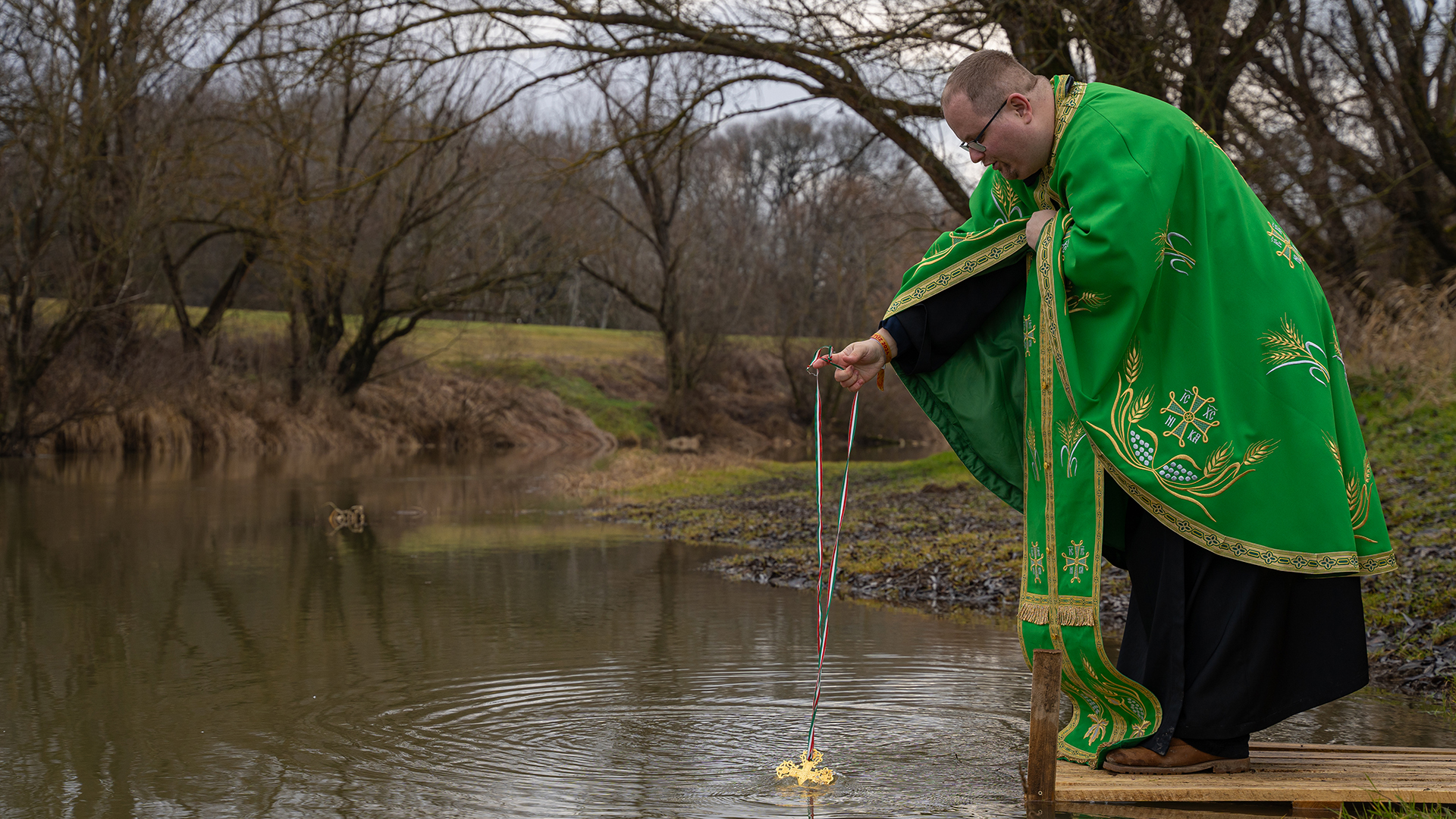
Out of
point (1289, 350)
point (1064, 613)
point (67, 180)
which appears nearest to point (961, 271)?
point (1289, 350)

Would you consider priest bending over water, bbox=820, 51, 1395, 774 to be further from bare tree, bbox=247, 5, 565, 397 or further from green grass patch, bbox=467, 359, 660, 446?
green grass patch, bbox=467, 359, 660, 446

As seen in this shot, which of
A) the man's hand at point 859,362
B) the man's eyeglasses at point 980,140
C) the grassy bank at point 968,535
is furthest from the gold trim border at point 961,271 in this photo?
the grassy bank at point 968,535

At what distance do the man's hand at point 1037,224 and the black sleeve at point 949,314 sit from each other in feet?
0.78

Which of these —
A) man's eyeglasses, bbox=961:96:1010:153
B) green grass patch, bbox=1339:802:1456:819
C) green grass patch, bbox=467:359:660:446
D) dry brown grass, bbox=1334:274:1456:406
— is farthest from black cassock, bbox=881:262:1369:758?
green grass patch, bbox=467:359:660:446

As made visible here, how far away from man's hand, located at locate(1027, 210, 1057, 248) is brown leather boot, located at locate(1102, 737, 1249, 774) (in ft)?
4.91

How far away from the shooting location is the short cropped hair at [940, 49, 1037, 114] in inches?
139

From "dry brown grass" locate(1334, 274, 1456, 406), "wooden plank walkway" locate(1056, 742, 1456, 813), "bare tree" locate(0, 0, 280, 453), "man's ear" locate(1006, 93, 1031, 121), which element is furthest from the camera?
"bare tree" locate(0, 0, 280, 453)

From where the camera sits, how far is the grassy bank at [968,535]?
5.85 m

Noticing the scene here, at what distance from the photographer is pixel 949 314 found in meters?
3.92

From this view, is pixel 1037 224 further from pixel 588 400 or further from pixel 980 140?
pixel 588 400

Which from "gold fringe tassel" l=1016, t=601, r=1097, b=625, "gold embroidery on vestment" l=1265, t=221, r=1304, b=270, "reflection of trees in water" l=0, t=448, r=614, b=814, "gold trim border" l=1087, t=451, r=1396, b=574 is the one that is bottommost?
"reflection of trees in water" l=0, t=448, r=614, b=814

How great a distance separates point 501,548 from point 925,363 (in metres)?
6.45

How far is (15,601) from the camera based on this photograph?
6.93m

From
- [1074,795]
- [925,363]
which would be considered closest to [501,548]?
[925,363]
